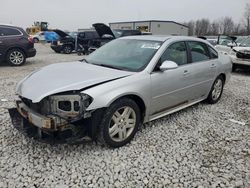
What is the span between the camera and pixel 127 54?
13.0 ft

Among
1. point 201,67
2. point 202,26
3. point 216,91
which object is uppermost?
point 202,26

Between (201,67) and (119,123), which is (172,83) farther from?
(119,123)

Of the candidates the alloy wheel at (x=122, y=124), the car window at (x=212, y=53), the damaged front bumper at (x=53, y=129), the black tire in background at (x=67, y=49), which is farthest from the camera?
the black tire in background at (x=67, y=49)

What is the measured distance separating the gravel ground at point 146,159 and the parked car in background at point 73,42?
41.2 ft

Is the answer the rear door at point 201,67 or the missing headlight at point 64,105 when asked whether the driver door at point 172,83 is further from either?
the missing headlight at point 64,105

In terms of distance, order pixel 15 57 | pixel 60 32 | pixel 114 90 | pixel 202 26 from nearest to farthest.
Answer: pixel 114 90
pixel 15 57
pixel 60 32
pixel 202 26

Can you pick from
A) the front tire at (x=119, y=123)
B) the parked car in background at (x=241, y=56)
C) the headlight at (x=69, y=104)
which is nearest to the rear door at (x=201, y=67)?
the front tire at (x=119, y=123)

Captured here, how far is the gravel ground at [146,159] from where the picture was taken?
8.90 ft

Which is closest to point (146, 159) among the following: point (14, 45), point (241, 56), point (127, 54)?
point (127, 54)

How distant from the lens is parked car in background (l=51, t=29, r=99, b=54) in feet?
53.2

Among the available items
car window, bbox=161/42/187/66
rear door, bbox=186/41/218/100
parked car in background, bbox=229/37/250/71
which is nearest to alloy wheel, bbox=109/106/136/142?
car window, bbox=161/42/187/66

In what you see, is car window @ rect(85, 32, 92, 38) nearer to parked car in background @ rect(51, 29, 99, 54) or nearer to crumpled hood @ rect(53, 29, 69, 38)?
parked car in background @ rect(51, 29, 99, 54)

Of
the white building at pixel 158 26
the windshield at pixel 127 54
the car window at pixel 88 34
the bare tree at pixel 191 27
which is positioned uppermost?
the bare tree at pixel 191 27

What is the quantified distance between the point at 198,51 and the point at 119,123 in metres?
2.43
